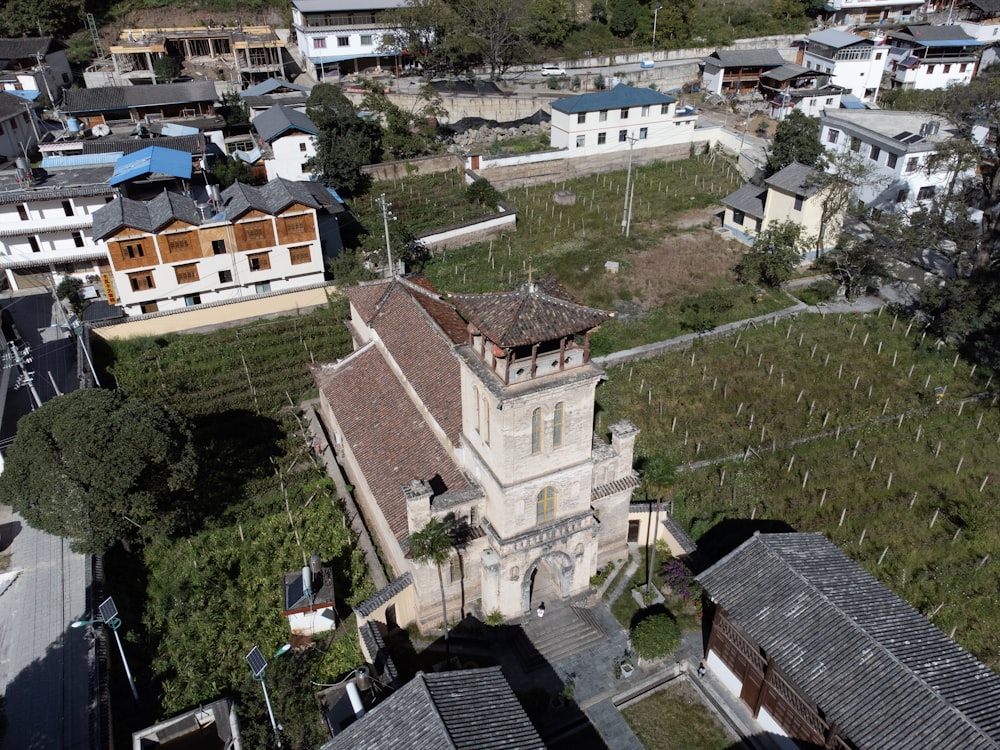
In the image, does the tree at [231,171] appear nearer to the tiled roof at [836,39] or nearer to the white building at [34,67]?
the white building at [34,67]

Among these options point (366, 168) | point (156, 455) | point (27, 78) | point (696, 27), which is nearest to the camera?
point (156, 455)

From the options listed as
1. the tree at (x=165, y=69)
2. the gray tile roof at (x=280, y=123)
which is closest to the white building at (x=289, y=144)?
the gray tile roof at (x=280, y=123)

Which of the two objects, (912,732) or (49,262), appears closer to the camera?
(912,732)

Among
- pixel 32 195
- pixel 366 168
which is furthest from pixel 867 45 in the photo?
pixel 32 195

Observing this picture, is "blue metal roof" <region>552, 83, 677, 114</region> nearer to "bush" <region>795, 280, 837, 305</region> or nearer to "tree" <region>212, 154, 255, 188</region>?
"bush" <region>795, 280, 837, 305</region>

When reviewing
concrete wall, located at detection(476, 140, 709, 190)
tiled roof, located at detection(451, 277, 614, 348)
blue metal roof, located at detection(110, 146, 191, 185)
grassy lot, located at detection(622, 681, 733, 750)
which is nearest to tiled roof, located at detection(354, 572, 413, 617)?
grassy lot, located at detection(622, 681, 733, 750)

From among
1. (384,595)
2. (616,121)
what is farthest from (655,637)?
(616,121)

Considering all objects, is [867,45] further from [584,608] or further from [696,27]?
[584,608]

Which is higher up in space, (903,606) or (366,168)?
(366,168)
